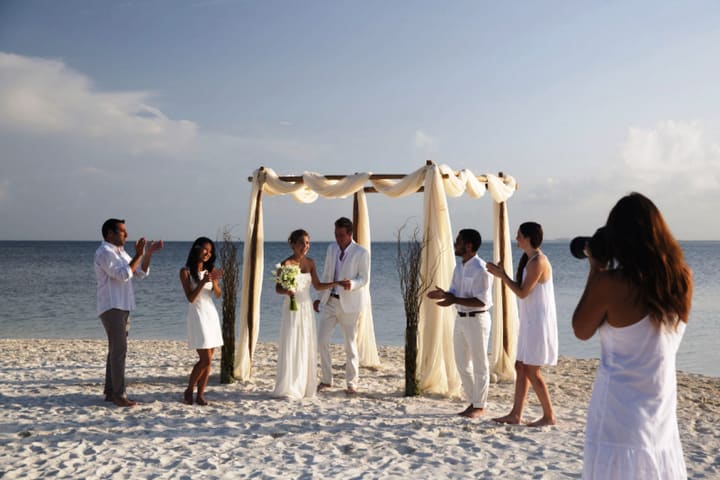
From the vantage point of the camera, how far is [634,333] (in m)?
2.65

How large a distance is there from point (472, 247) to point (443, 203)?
1.31 metres

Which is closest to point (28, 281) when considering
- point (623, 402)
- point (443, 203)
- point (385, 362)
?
point (385, 362)

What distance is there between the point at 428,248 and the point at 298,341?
1927 millimetres

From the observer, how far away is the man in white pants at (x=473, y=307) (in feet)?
20.2

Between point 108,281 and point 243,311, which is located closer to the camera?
point 108,281

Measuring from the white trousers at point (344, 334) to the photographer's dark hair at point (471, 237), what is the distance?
1983 millimetres

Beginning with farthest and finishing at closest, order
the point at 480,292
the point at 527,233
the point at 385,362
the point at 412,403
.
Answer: the point at 385,362
the point at 412,403
the point at 480,292
the point at 527,233

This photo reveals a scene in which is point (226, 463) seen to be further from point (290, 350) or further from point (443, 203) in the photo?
point (443, 203)

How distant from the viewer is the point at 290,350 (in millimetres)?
7055

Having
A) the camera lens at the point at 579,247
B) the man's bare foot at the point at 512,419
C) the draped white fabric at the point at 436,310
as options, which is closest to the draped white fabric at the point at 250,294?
the draped white fabric at the point at 436,310

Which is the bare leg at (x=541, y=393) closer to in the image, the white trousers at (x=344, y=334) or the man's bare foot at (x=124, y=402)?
the white trousers at (x=344, y=334)

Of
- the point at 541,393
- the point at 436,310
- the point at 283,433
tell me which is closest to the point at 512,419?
the point at 541,393

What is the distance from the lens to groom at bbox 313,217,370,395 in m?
7.42

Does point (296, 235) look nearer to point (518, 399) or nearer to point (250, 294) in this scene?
point (250, 294)
